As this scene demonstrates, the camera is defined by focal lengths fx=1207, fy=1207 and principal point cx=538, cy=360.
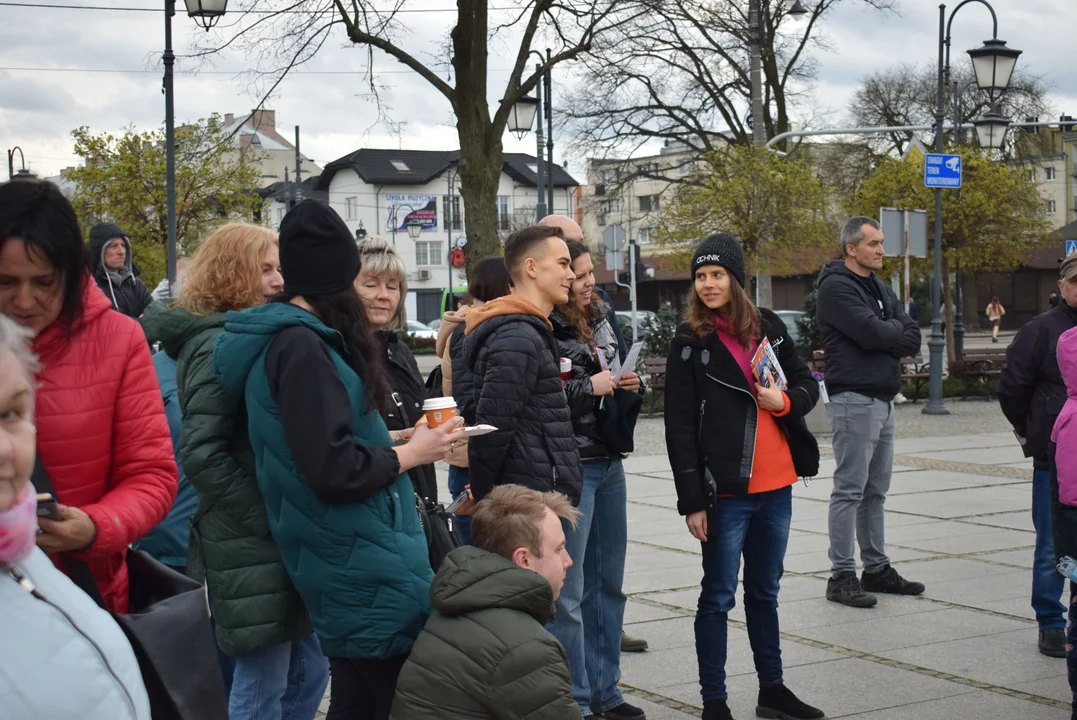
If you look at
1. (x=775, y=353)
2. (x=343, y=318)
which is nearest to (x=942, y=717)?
(x=775, y=353)

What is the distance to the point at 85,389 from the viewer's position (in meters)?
2.70

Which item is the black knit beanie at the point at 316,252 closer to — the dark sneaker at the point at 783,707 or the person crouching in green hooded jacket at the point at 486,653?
the person crouching in green hooded jacket at the point at 486,653

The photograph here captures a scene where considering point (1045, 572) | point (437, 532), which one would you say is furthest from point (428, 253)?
point (437, 532)

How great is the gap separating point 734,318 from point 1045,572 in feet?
7.35

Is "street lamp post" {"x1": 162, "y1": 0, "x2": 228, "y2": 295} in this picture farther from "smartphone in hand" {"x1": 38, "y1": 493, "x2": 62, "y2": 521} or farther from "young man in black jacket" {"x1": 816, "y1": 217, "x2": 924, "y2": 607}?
"smartphone in hand" {"x1": 38, "y1": 493, "x2": 62, "y2": 521}

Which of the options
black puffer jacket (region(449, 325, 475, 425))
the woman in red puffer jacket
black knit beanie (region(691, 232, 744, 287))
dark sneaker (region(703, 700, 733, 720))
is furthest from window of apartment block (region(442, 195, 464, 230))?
the woman in red puffer jacket

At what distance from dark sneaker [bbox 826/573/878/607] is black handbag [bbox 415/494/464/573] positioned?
378cm

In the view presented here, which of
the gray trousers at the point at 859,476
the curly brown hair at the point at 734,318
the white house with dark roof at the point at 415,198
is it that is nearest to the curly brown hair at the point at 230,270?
the curly brown hair at the point at 734,318

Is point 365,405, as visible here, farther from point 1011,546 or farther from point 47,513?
point 1011,546

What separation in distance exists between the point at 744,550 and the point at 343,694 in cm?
235

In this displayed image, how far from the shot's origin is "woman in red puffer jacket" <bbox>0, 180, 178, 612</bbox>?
8.44 ft

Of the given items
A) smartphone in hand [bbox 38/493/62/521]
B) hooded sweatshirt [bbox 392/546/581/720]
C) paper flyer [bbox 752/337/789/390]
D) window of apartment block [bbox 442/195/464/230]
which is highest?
window of apartment block [bbox 442/195/464/230]

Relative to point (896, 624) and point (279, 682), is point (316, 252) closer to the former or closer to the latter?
point (279, 682)

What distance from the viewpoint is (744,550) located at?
17.1 feet
